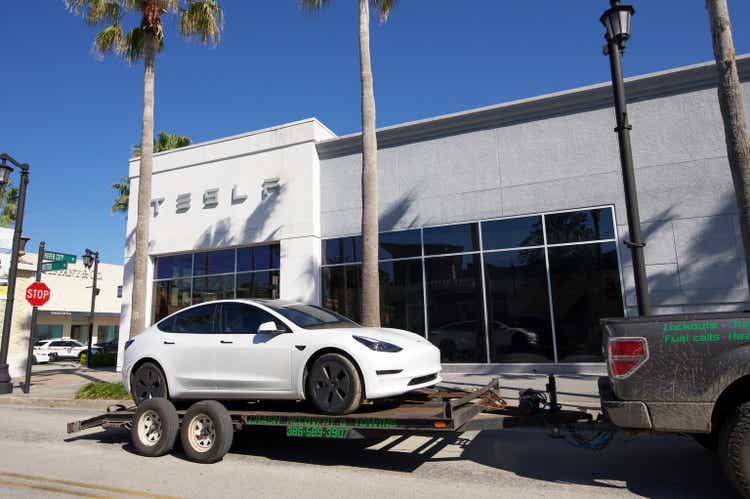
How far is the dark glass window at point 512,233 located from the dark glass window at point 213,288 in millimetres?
8853

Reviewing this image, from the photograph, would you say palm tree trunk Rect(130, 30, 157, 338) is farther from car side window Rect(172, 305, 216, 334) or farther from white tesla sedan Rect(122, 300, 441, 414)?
car side window Rect(172, 305, 216, 334)

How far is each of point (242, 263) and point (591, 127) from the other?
37.9 ft

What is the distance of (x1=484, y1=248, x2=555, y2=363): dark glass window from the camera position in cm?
1371

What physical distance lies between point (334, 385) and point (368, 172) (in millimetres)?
7098

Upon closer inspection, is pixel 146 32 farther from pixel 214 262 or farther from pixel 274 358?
pixel 274 358

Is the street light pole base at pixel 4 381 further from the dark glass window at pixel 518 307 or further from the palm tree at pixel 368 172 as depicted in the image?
the dark glass window at pixel 518 307

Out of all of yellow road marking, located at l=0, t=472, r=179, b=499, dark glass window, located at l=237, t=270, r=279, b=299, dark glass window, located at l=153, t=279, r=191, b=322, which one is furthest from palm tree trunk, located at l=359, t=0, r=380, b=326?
dark glass window, located at l=153, t=279, r=191, b=322

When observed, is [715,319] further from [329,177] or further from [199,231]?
[199,231]

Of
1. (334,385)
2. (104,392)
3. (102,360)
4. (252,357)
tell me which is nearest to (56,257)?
(102,360)

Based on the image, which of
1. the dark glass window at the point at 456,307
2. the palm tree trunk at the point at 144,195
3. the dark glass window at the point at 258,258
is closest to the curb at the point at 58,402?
the palm tree trunk at the point at 144,195

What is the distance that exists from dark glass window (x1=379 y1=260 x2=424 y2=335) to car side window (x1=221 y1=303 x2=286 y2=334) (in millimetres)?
8661

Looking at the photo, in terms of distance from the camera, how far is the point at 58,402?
12.3 m

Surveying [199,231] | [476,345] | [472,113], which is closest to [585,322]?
[476,345]

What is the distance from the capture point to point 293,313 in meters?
6.81
